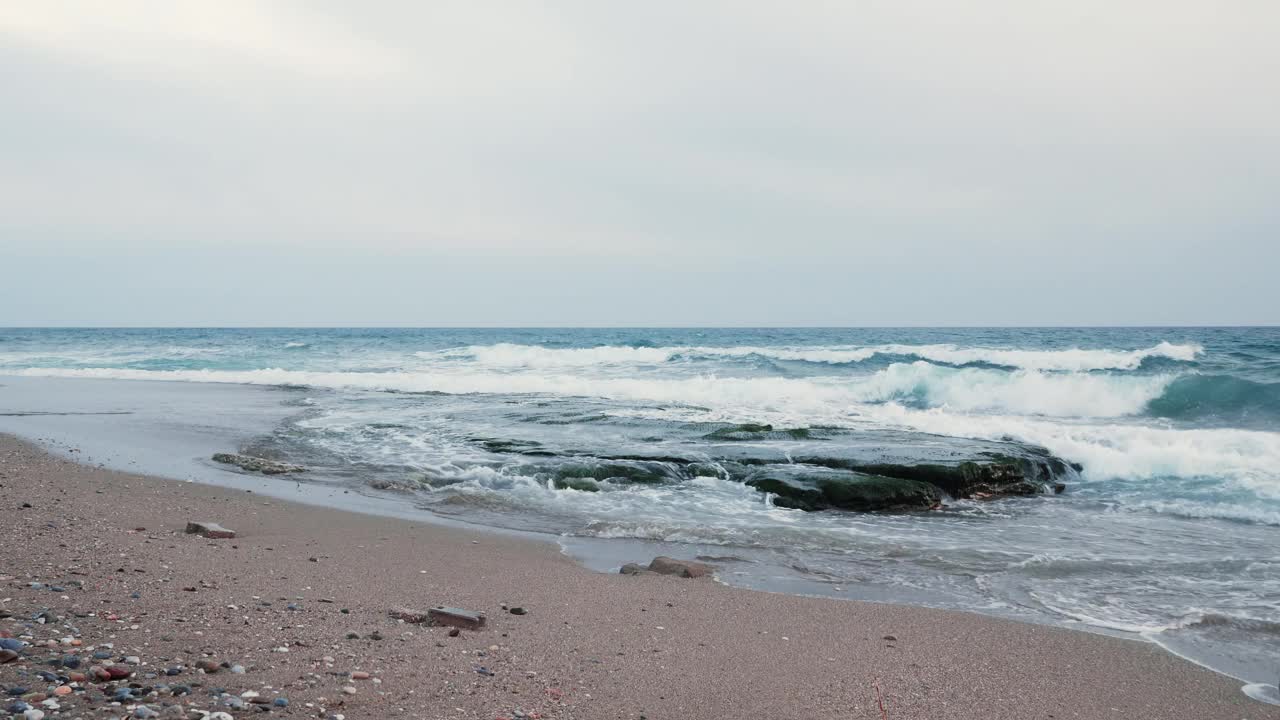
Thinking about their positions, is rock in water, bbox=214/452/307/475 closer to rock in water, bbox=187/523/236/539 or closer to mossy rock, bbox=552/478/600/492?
mossy rock, bbox=552/478/600/492

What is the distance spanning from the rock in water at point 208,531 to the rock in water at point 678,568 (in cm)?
302

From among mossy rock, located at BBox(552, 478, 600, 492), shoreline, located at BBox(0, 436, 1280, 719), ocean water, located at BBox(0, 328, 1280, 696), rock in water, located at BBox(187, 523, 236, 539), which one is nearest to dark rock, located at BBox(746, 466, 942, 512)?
ocean water, located at BBox(0, 328, 1280, 696)

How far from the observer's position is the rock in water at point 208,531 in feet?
19.2

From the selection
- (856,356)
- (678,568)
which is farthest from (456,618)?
(856,356)

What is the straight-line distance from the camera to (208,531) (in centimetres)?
588

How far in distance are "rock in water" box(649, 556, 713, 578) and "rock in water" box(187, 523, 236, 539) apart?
9.91 ft

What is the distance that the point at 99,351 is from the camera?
1730 inches

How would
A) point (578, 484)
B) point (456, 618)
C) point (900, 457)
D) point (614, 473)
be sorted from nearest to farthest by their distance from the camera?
point (456, 618)
point (578, 484)
point (614, 473)
point (900, 457)

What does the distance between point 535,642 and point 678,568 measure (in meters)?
1.86

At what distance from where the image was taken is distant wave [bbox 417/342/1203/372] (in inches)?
1192

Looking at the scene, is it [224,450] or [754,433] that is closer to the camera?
[224,450]

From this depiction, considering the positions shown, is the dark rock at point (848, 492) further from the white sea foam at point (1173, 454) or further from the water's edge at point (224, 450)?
the white sea foam at point (1173, 454)

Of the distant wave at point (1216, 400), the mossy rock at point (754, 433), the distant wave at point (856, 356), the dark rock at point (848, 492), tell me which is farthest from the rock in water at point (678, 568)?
the distant wave at point (856, 356)

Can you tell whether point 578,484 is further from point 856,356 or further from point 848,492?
point 856,356
